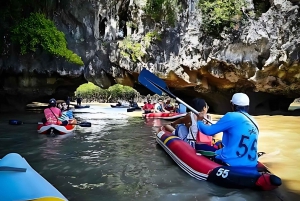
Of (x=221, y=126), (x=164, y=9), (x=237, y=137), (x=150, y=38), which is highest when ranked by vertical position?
(x=164, y=9)

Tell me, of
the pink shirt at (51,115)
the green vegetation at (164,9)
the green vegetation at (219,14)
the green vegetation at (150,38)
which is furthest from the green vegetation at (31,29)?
the green vegetation at (219,14)

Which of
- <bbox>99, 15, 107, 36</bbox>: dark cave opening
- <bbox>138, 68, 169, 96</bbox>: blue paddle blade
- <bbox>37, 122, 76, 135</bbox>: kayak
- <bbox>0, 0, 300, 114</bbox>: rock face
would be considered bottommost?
<bbox>37, 122, 76, 135</bbox>: kayak

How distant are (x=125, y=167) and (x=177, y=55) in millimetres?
10786

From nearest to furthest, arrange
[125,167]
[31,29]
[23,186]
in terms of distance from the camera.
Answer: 1. [23,186]
2. [125,167]
3. [31,29]

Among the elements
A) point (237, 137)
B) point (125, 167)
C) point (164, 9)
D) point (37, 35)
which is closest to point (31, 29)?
point (37, 35)

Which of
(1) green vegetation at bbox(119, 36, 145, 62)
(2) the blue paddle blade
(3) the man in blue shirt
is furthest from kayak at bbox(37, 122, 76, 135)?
(1) green vegetation at bbox(119, 36, 145, 62)

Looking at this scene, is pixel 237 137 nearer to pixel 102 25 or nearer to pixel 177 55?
pixel 177 55

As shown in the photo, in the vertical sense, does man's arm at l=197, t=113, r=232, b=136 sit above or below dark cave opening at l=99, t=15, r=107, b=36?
below

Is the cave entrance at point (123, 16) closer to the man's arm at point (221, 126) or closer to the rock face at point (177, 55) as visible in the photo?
the rock face at point (177, 55)

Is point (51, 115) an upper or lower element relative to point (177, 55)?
lower

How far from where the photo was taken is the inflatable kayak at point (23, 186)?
2918mm

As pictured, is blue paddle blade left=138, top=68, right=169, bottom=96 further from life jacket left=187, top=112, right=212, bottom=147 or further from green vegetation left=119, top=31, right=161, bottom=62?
green vegetation left=119, top=31, right=161, bottom=62

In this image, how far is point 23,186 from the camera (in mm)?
3088

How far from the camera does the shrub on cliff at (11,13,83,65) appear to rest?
1545cm
